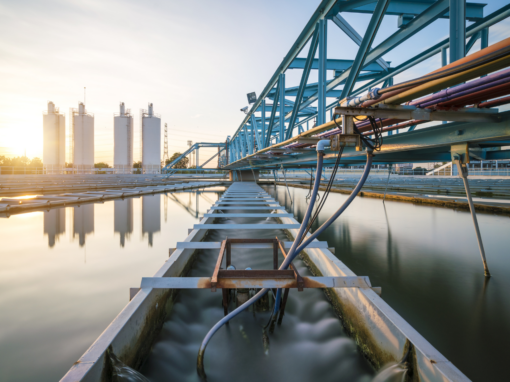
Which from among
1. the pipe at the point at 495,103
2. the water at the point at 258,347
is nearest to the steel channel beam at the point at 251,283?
the water at the point at 258,347

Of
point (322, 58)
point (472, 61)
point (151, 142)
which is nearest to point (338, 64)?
point (322, 58)

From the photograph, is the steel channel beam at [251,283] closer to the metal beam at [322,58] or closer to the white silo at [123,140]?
the metal beam at [322,58]

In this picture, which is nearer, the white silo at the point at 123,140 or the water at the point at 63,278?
the water at the point at 63,278

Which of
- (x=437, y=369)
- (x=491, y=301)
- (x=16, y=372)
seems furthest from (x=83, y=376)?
(x=491, y=301)

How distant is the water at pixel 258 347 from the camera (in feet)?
5.22

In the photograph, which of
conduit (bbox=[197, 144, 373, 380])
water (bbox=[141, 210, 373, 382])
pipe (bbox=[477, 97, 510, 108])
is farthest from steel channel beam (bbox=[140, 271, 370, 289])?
pipe (bbox=[477, 97, 510, 108])

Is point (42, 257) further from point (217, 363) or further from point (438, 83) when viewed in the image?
point (438, 83)

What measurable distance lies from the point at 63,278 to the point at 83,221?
3274mm

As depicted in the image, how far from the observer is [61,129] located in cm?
3164

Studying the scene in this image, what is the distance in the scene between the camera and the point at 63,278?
293 centimetres

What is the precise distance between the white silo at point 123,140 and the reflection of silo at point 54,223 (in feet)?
93.9

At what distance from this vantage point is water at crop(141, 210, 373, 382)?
62.6 inches

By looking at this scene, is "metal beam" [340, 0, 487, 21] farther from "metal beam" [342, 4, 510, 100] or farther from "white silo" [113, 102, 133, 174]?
"white silo" [113, 102, 133, 174]

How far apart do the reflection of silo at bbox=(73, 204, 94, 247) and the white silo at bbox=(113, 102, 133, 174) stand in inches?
1108
